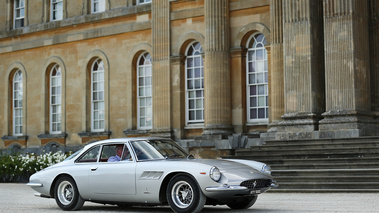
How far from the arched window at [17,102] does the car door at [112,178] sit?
21080 mm

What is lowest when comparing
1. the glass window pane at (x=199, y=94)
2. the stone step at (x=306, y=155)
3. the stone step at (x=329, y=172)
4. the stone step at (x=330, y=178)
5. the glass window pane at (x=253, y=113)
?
the stone step at (x=330, y=178)

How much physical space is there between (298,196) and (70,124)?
1699 cm

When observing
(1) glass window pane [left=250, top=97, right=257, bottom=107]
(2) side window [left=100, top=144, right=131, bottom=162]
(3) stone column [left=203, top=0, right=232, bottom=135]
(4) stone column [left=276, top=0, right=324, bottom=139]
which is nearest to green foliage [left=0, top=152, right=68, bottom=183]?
(3) stone column [left=203, top=0, right=232, bottom=135]

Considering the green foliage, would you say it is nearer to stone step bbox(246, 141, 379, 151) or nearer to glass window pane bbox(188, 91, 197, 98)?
glass window pane bbox(188, 91, 197, 98)

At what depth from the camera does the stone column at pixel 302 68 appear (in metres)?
20.7

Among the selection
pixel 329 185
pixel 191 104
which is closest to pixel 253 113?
pixel 191 104

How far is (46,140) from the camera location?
31031 millimetres

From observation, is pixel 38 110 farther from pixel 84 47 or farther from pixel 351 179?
pixel 351 179

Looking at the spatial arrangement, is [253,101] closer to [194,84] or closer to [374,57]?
[194,84]

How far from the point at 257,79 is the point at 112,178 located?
12741 mm

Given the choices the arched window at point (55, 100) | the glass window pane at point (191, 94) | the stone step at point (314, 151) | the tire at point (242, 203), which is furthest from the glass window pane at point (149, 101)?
the tire at point (242, 203)

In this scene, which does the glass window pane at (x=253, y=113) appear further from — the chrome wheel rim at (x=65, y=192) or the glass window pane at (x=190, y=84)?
the chrome wheel rim at (x=65, y=192)

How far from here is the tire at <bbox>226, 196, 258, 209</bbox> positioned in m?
12.2

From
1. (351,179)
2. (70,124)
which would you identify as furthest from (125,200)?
(70,124)
